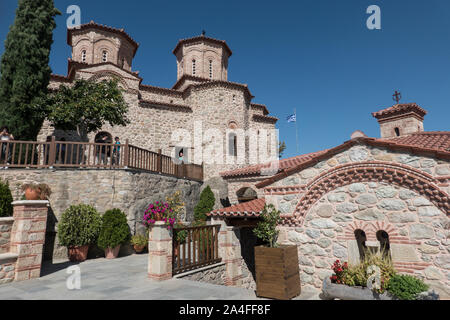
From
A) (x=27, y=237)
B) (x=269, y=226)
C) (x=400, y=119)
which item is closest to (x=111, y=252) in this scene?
(x=27, y=237)

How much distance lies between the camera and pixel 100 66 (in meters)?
17.9

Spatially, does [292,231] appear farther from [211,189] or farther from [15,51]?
[15,51]

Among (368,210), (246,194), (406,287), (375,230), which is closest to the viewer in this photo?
(406,287)

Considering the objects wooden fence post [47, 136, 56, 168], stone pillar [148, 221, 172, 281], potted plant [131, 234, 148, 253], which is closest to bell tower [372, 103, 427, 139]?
stone pillar [148, 221, 172, 281]

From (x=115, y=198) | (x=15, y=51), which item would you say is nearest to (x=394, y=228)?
(x=115, y=198)

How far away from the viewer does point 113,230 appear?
8992 millimetres

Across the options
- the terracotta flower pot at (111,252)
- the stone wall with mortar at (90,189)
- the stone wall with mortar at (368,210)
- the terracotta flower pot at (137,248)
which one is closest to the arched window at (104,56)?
the stone wall with mortar at (90,189)

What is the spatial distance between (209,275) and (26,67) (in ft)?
42.3

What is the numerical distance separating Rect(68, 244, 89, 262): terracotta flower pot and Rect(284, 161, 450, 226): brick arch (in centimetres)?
689

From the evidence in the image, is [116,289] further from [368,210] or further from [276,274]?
[368,210]

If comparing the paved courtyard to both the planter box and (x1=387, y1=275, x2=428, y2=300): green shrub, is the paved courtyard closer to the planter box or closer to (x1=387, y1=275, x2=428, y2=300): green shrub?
the planter box

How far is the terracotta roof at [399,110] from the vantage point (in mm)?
12521

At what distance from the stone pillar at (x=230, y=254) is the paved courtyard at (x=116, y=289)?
8.22 ft

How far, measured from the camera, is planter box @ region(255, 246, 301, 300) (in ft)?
17.2
